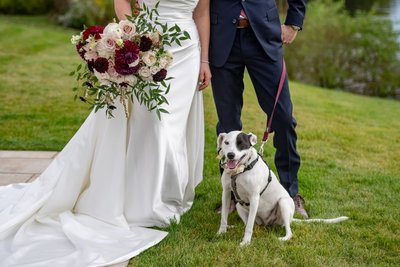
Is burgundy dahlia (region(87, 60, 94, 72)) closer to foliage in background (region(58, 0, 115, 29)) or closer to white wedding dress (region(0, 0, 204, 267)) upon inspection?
white wedding dress (region(0, 0, 204, 267))

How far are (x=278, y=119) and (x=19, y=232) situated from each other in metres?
2.00

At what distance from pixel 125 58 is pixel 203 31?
899 millimetres

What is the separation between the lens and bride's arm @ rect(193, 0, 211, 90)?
417 centimetres

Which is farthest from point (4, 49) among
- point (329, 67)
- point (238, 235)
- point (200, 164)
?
point (238, 235)

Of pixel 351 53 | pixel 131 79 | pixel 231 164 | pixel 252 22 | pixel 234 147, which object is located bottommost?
pixel 351 53

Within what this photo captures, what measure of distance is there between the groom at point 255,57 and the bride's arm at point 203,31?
38mm

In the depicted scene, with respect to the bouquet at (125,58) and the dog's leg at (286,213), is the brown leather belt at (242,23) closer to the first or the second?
the bouquet at (125,58)

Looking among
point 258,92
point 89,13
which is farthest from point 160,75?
point 89,13

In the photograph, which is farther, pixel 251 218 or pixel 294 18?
pixel 294 18

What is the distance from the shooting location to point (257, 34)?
403 cm

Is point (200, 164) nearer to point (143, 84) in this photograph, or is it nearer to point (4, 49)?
point (143, 84)

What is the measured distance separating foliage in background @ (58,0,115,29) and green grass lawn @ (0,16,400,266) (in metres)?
6.63

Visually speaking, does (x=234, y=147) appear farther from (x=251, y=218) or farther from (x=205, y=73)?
(x=205, y=73)

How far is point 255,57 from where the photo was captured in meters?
4.12
